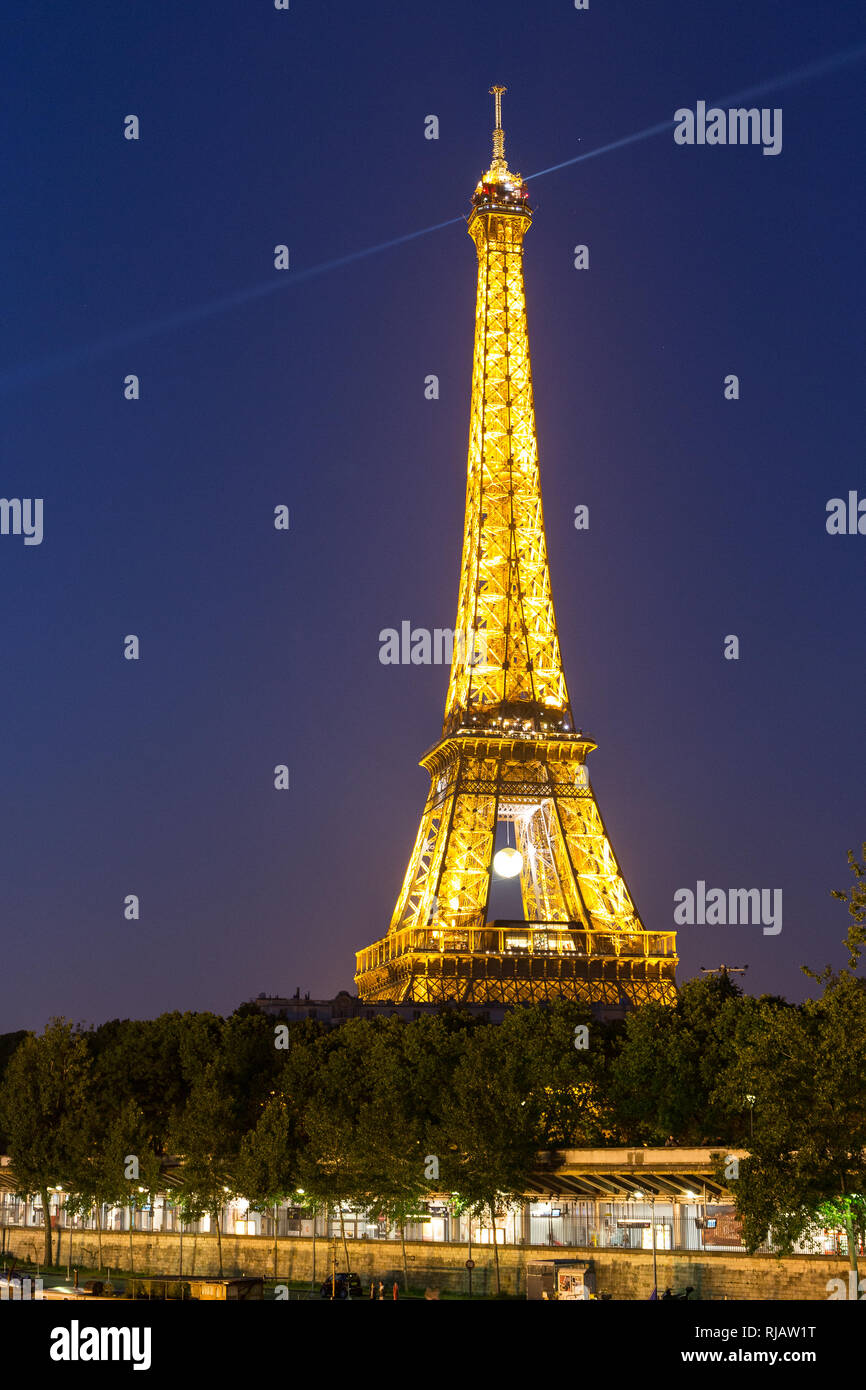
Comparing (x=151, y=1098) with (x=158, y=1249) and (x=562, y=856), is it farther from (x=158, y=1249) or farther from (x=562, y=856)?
(x=562, y=856)

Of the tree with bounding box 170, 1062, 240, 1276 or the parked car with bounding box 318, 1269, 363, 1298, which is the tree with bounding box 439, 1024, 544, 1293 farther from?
the tree with bounding box 170, 1062, 240, 1276

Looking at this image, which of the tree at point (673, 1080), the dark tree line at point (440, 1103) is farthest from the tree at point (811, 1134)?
the tree at point (673, 1080)

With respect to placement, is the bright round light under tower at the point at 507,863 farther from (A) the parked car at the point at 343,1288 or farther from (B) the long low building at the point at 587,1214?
(A) the parked car at the point at 343,1288

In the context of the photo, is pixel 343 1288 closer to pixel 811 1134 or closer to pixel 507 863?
pixel 811 1134

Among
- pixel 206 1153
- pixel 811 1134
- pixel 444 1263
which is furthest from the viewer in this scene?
pixel 206 1153

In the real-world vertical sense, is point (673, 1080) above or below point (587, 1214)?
above

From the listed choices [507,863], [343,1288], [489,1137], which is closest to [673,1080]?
[489,1137]

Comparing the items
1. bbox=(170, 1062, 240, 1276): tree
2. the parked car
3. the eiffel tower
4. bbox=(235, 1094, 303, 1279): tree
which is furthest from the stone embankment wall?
the eiffel tower
